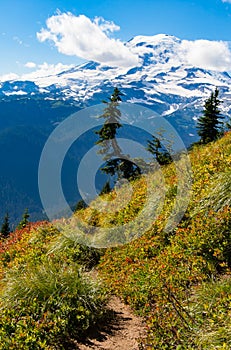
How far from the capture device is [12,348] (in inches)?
244

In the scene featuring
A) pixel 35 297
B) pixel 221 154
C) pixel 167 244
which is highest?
pixel 221 154

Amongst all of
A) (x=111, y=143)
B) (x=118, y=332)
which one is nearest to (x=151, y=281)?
(x=118, y=332)

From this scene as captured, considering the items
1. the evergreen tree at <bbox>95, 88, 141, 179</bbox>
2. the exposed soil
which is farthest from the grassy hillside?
the evergreen tree at <bbox>95, 88, 141, 179</bbox>

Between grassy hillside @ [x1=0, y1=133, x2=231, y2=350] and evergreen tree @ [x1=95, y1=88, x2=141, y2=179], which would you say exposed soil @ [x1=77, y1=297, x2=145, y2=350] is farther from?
evergreen tree @ [x1=95, y1=88, x2=141, y2=179]

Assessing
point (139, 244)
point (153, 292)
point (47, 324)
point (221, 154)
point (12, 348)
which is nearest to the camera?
point (12, 348)

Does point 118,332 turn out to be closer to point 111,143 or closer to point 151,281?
point 151,281

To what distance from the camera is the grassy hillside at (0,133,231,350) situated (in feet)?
19.9

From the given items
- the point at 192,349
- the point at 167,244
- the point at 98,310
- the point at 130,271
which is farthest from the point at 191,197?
the point at 192,349

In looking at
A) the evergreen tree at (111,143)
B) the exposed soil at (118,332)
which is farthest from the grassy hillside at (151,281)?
the evergreen tree at (111,143)

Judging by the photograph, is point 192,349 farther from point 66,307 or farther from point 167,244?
point 167,244

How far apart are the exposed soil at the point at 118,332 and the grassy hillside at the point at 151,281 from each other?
0.22m

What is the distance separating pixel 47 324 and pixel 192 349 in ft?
9.69

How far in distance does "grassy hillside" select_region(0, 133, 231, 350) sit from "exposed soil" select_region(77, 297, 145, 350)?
0.22m

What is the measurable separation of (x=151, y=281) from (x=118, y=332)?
1.53 meters
